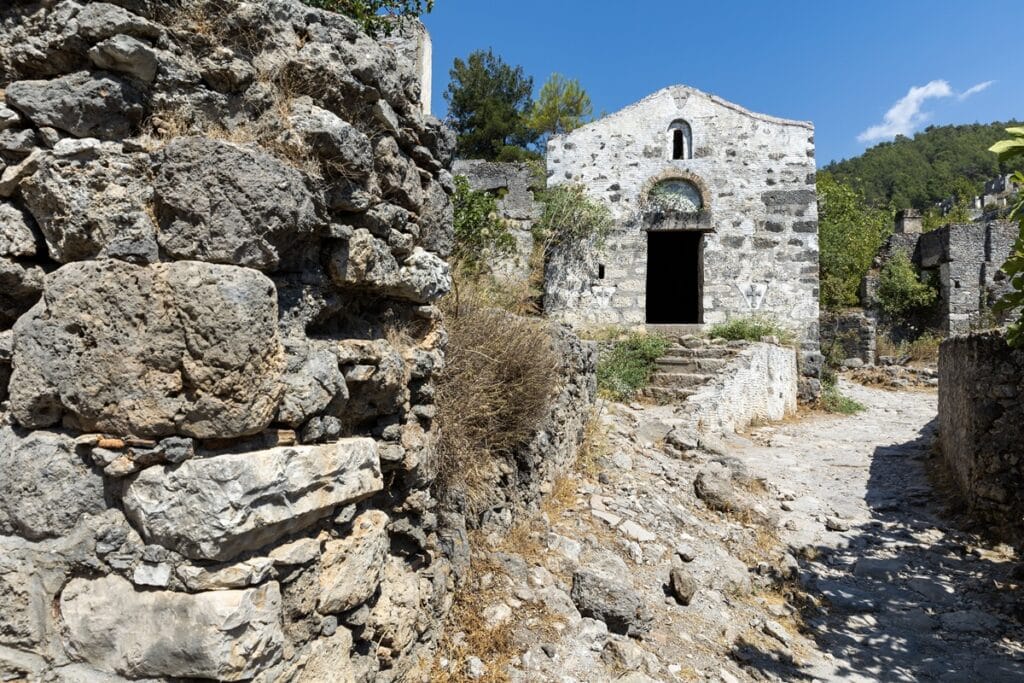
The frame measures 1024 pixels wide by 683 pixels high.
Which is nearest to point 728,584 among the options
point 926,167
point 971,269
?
point 971,269

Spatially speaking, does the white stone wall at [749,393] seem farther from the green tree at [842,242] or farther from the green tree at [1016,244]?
the green tree at [842,242]

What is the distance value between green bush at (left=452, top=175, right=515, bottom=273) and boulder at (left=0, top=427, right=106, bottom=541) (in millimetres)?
4426

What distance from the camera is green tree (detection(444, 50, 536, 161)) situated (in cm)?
2428

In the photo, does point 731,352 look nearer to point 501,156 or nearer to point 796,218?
point 796,218

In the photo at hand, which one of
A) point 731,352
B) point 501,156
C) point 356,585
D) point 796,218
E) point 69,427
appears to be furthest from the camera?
point 501,156

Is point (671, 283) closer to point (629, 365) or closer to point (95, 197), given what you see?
point (629, 365)

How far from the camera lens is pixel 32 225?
2.10 metres

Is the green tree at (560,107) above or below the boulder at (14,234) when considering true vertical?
above

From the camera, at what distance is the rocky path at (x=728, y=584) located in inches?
135

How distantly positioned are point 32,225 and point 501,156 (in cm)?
2166

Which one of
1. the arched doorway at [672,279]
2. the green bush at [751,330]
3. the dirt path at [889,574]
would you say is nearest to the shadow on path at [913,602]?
the dirt path at [889,574]

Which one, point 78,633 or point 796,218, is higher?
point 796,218

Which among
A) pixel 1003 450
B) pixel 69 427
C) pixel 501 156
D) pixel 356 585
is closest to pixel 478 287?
pixel 356 585

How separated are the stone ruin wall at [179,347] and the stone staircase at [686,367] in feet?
23.8
